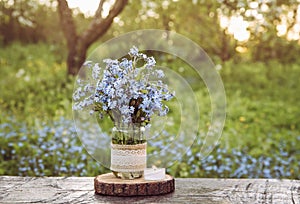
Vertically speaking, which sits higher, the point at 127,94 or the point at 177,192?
the point at 127,94

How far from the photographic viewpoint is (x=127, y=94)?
6.51ft

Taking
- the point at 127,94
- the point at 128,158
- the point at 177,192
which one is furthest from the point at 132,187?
the point at 127,94

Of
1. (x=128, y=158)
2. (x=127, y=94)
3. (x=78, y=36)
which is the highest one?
(x=78, y=36)

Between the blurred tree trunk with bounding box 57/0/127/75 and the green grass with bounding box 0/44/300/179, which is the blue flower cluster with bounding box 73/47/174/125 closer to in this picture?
the green grass with bounding box 0/44/300/179

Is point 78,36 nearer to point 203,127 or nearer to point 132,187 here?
point 203,127

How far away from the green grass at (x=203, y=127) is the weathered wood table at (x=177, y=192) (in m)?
1.25

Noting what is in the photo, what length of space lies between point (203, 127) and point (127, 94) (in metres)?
2.79

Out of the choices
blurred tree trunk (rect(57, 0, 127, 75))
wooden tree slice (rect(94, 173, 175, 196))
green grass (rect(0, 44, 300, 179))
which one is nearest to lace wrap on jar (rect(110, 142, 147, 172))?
wooden tree slice (rect(94, 173, 175, 196))

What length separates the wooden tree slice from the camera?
6.50ft

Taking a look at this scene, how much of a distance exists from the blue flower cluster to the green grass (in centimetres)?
160

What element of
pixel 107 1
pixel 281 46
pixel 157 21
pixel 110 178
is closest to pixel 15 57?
pixel 157 21

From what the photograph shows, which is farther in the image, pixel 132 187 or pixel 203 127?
pixel 203 127

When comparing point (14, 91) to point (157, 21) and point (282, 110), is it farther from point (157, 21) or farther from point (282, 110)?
point (282, 110)

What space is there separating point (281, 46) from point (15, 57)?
418 cm
